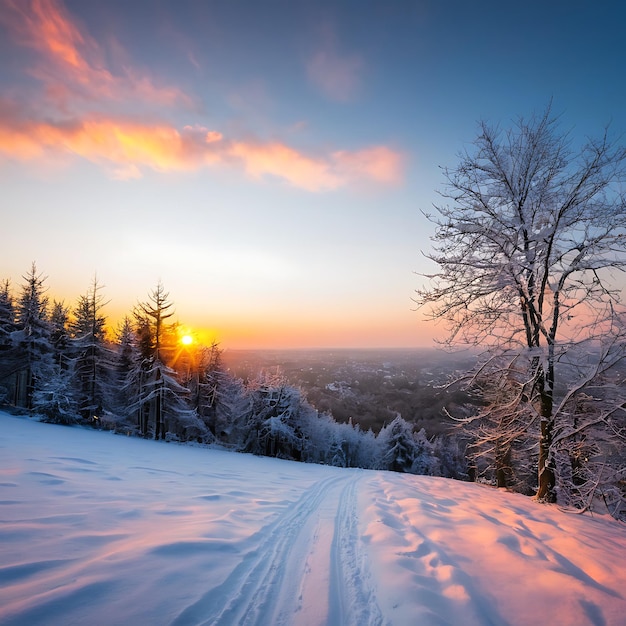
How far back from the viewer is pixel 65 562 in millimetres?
3234

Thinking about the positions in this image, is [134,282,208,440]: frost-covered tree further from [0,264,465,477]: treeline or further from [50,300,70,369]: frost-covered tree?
[50,300,70,369]: frost-covered tree

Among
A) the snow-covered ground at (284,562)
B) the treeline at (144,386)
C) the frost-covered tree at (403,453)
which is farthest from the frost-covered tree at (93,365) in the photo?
the frost-covered tree at (403,453)

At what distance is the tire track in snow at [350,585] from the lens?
115 inches

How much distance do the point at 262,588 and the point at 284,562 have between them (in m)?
0.71

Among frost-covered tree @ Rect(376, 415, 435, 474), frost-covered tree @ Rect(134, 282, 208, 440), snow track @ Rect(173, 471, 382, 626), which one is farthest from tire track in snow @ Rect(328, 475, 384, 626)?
frost-covered tree @ Rect(376, 415, 435, 474)

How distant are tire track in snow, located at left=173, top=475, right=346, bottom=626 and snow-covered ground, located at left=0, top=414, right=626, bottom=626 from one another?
1 centimetres

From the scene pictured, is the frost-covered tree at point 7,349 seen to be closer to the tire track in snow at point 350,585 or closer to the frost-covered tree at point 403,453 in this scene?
the tire track in snow at point 350,585

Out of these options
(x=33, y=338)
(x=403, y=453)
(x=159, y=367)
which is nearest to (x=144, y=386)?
(x=159, y=367)

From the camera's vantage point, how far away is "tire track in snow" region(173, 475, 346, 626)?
9.13ft

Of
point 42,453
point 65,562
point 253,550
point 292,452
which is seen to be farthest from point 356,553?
point 292,452

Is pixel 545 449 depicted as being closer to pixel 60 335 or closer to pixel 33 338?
pixel 33 338

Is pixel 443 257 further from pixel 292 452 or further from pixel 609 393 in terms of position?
pixel 292 452

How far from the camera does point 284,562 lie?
3.99 m

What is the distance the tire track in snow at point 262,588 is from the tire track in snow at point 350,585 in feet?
1.31
